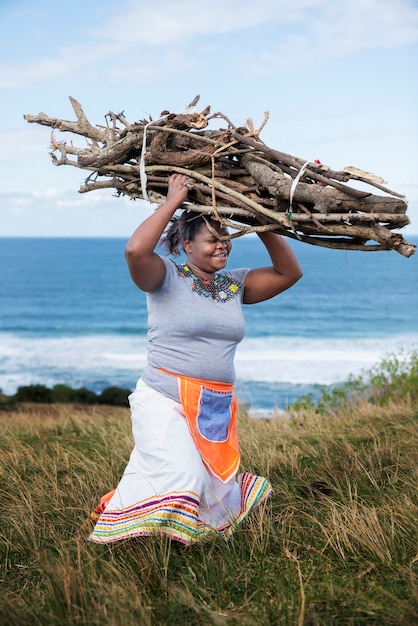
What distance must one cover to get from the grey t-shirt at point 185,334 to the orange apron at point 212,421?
0.17 feet

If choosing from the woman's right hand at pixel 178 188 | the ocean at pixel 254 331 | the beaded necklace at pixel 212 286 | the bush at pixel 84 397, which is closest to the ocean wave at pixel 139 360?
the ocean at pixel 254 331

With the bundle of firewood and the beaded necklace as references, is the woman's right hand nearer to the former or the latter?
the bundle of firewood

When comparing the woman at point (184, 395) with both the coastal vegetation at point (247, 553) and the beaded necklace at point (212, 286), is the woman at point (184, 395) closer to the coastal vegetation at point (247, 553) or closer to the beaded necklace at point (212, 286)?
the beaded necklace at point (212, 286)

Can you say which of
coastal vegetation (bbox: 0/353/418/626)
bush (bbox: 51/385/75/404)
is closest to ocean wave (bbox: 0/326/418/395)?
bush (bbox: 51/385/75/404)

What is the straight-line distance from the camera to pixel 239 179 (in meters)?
4.23

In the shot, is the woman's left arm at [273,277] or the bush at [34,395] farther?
the bush at [34,395]

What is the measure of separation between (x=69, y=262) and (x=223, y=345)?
299 feet

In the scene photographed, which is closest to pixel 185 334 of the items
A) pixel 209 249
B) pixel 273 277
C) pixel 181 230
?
pixel 209 249

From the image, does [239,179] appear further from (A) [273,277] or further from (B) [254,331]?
(B) [254,331]

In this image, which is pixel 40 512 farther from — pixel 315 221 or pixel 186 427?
pixel 315 221

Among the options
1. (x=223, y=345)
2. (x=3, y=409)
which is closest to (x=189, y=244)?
(x=223, y=345)

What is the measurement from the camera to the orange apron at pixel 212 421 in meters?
4.10

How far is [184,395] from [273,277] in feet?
3.12

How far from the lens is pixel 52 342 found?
39.5 metres
